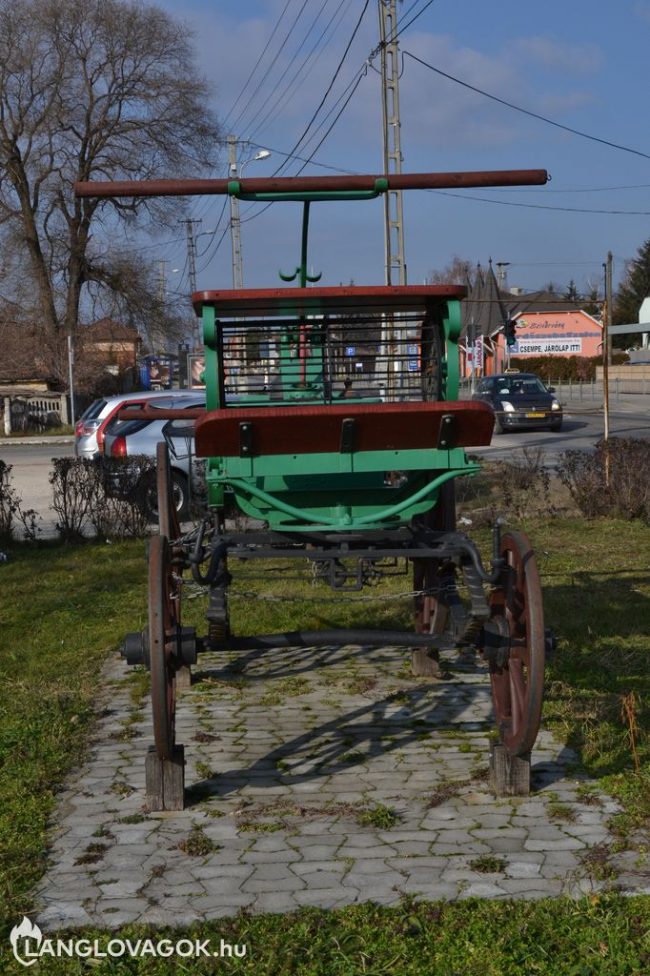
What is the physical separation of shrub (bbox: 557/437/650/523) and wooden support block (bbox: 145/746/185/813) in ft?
31.1

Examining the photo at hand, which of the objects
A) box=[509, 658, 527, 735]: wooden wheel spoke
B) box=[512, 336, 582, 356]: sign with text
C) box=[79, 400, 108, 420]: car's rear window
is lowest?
box=[509, 658, 527, 735]: wooden wheel spoke

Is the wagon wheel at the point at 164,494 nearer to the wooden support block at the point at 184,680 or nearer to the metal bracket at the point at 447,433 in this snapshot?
the wooden support block at the point at 184,680

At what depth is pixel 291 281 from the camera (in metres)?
6.54

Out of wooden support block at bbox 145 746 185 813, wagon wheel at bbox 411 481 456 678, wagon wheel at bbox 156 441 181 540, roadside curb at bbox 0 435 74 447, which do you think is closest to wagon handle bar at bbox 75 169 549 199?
wagon wheel at bbox 411 481 456 678

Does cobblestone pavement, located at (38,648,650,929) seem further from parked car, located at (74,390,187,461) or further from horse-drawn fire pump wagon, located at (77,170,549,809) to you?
parked car, located at (74,390,187,461)

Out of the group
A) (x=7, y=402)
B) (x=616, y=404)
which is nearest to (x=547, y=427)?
(x=616, y=404)

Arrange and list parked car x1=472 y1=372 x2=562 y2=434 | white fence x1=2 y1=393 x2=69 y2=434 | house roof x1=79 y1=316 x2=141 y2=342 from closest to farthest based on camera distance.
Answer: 1. parked car x1=472 y1=372 x2=562 y2=434
2. white fence x1=2 y1=393 x2=69 y2=434
3. house roof x1=79 y1=316 x2=141 y2=342

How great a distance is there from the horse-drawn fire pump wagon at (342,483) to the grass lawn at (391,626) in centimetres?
77

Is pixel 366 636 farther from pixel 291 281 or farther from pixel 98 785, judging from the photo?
pixel 291 281

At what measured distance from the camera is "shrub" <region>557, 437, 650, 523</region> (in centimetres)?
1370

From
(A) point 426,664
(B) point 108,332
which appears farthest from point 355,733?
(B) point 108,332

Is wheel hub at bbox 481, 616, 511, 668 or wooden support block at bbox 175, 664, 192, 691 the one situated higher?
wheel hub at bbox 481, 616, 511, 668

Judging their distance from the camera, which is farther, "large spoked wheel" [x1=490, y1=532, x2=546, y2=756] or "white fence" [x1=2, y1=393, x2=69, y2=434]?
"white fence" [x1=2, y1=393, x2=69, y2=434]

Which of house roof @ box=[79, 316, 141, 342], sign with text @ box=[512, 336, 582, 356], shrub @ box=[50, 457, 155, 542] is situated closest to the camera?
shrub @ box=[50, 457, 155, 542]
